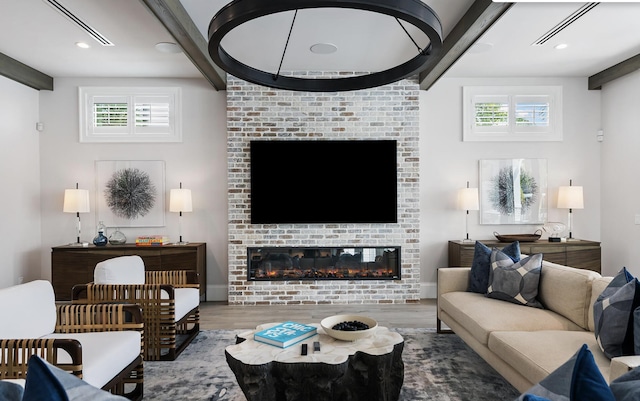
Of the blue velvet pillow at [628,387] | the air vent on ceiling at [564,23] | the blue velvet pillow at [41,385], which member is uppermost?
the air vent on ceiling at [564,23]

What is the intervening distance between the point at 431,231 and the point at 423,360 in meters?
2.47

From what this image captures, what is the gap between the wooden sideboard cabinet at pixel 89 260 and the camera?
488cm

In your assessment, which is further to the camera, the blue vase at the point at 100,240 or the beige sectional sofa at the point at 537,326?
the blue vase at the point at 100,240

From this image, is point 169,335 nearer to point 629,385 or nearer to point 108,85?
point 629,385

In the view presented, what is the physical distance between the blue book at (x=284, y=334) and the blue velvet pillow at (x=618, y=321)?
5.36ft

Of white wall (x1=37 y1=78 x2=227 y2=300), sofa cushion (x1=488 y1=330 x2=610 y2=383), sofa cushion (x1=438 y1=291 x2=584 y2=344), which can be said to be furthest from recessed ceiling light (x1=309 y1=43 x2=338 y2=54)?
sofa cushion (x1=488 y1=330 x2=610 y2=383)

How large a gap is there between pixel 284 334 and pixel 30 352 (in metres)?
1.34

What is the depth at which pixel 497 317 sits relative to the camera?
2893 millimetres

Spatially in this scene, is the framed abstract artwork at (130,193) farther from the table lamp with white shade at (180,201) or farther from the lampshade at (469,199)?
the lampshade at (469,199)

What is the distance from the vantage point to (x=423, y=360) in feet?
10.5

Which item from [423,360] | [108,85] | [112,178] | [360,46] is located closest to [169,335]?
[423,360]

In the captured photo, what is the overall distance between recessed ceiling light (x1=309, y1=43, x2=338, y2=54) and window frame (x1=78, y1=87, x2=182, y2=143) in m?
2.07

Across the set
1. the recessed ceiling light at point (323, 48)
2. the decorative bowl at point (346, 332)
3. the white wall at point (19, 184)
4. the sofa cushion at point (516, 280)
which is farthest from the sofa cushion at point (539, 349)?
the white wall at point (19, 184)

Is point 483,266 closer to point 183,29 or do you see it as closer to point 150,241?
point 183,29
